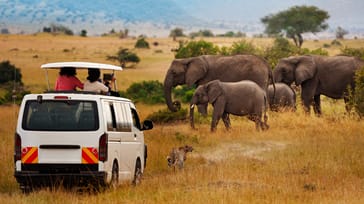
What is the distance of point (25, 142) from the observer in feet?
49.6

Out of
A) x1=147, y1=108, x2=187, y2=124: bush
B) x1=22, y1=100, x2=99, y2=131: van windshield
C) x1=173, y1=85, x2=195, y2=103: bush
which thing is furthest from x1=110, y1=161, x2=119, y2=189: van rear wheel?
x1=173, y1=85, x2=195, y2=103: bush

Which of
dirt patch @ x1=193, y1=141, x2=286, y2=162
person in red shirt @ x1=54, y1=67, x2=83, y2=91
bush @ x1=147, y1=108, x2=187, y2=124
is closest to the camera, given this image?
person in red shirt @ x1=54, y1=67, x2=83, y2=91

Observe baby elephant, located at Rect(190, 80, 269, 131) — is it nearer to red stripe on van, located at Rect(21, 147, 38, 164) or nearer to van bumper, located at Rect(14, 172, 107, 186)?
van bumper, located at Rect(14, 172, 107, 186)

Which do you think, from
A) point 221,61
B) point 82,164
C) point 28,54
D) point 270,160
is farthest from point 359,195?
point 28,54

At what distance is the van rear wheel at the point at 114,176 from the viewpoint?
616 inches

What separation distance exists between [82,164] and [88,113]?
73 cm

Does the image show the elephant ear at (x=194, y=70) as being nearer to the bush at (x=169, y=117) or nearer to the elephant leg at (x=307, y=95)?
the bush at (x=169, y=117)

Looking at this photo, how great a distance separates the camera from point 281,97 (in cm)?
3353

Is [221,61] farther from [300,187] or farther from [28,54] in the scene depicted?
[28,54]

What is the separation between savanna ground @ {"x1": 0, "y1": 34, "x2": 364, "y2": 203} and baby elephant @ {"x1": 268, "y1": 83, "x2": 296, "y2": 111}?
1580 mm

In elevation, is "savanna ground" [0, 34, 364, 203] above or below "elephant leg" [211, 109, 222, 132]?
above

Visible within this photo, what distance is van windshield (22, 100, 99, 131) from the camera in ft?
49.6

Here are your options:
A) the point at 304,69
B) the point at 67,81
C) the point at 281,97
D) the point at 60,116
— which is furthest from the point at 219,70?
the point at 60,116

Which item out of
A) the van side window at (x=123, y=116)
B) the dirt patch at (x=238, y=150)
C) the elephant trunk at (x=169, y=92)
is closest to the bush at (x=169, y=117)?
the elephant trunk at (x=169, y=92)
